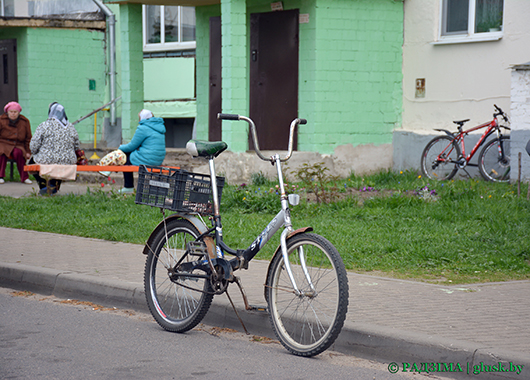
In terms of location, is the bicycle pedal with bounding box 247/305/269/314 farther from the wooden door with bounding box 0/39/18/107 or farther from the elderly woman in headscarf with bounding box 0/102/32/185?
the wooden door with bounding box 0/39/18/107

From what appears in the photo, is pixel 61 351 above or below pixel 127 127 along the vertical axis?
below

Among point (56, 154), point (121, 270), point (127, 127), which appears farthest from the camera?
point (127, 127)

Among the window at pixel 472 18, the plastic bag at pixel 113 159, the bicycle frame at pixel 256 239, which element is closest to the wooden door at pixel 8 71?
the plastic bag at pixel 113 159

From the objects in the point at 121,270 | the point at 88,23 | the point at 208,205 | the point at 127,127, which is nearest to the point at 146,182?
the point at 208,205

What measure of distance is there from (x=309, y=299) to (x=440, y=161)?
885cm

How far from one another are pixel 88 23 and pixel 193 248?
15.6 m

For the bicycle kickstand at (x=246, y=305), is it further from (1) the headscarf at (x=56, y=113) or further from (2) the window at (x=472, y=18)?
(2) the window at (x=472, y=18)

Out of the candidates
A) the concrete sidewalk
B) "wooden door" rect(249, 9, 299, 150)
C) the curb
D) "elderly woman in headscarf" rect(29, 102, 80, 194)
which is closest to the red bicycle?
"wooden door" rect(249, 9, 299, 150)

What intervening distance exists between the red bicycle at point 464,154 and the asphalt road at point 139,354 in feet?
26.3

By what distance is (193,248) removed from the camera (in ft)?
16.9

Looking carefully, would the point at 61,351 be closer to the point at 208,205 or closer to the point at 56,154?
the point at 208,205

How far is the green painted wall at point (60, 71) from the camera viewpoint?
60.1ft

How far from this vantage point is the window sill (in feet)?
41.6

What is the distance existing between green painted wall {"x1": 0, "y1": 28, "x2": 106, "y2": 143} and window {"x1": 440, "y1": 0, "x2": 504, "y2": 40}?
396 inches
